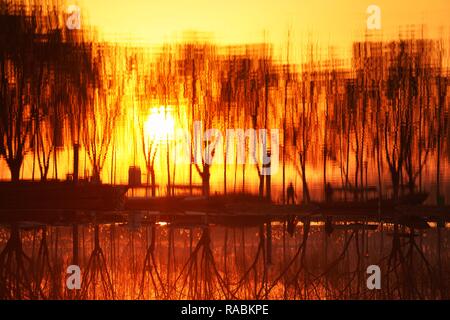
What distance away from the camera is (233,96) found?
106 ft

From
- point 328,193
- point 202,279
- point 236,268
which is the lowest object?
point 328,193

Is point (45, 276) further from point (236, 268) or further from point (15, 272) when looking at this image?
point (236, 268)

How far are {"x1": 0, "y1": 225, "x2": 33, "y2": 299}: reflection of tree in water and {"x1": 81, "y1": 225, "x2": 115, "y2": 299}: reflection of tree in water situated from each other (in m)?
0.92

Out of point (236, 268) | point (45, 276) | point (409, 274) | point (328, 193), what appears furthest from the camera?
point (328, 193)

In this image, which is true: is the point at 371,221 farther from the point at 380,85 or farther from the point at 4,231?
the point at 4,231

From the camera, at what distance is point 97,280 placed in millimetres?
15836

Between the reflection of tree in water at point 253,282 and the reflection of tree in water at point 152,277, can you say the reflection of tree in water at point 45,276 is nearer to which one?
the reflection of tree in water at point 152,277

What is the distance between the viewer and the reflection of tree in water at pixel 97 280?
14284 mm

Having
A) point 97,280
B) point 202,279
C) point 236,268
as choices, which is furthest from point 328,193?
point 97,280

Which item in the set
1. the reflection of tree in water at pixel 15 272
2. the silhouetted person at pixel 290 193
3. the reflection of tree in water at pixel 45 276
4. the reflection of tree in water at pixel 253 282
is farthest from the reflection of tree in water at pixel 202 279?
the silhouetted person at pixel 290 193

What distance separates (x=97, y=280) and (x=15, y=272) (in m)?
1.72

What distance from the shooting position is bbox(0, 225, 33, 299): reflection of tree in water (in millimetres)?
14255

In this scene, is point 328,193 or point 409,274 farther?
point 328,193
